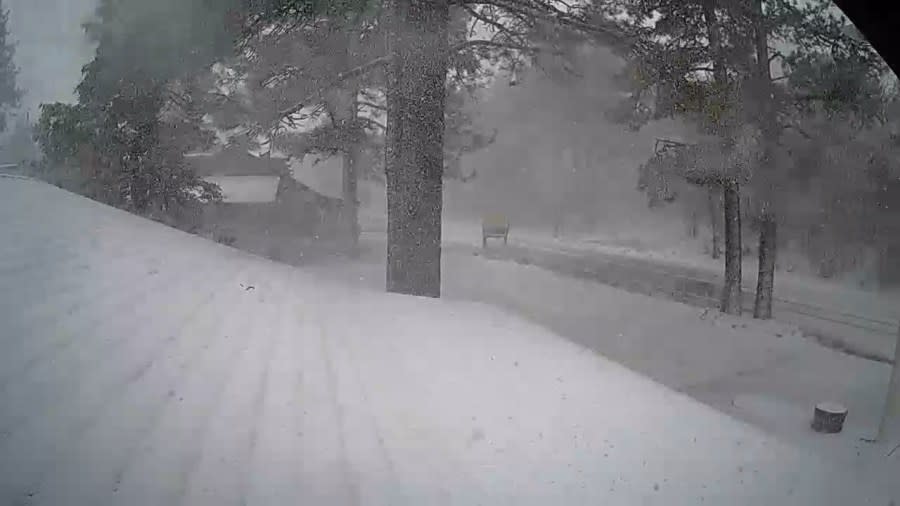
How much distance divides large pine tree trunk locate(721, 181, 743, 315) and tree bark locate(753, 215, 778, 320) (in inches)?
2.8

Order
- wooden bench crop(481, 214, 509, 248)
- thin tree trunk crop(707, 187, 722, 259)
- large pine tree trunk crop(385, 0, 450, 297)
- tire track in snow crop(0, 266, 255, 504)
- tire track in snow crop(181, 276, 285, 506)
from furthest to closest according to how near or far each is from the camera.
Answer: large pine tree trunk crop(385, 0, 450, 297) → wooden bench crop(481, 214, 509, 248) → thin tree trunk crop(707, 187, 722, 259) → tire track in snow crop(181, 276, 285, 506) → tire track in snow crop(0, 266, 255, 504)

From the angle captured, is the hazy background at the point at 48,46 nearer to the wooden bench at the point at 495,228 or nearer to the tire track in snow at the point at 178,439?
the tire track in snow at the point at 178,439

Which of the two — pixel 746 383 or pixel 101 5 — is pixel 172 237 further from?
pixel 746 383

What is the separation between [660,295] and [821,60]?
109 centimetres

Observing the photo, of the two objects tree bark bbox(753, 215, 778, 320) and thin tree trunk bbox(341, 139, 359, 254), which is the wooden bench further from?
tree bark bbox(753, 215, 778, 320)

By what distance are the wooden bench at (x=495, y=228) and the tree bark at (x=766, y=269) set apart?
1.00 m

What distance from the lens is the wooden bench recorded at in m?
2.94

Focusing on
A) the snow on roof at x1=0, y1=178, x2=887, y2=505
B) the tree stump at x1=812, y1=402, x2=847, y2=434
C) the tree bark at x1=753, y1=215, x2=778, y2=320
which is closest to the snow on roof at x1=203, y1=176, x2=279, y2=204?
the snow on roof at x1=0, y1=178, x2=887, y2=505

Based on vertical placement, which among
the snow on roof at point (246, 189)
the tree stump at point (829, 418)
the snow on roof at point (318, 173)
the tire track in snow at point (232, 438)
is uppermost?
the snow on roof at point (318, 173)

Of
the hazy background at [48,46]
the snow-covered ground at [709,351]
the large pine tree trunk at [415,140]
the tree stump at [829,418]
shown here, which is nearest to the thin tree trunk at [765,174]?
the snow-covered ground at [709,351]

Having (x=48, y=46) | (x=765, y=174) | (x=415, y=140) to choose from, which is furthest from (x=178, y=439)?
(x=765, y=174)

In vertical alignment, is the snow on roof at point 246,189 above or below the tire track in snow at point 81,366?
above

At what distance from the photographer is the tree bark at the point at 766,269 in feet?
8.68

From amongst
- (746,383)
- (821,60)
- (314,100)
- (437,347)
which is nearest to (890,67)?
(821,60)
